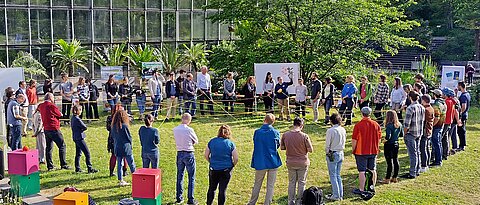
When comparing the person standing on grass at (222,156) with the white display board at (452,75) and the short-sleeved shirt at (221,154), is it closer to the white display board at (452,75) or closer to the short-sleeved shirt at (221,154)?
the short-sleeved shirt at (221,154)

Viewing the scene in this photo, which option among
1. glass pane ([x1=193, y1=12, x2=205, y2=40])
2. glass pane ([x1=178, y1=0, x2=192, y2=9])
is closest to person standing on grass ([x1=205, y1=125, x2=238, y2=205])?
glass pane ([x1=178, y1=0, x2=192, y2=9])

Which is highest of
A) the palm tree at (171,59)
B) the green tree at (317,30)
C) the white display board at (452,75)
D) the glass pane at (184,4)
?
the glass pane at (184,4)

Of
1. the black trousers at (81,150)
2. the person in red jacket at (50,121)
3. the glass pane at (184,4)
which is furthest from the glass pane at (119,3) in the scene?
the black trousers at (81,150)

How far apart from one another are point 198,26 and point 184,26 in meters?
0.90

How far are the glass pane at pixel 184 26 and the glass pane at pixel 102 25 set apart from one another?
3846mm

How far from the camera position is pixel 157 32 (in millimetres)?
26109

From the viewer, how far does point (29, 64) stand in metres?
21.3

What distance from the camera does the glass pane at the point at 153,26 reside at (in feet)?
Result: 84.5

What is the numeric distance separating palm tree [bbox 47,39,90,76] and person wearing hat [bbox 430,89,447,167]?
15.3m

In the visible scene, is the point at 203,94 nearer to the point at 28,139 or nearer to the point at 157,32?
the point at 28,139

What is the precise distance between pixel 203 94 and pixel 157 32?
29.4 feet

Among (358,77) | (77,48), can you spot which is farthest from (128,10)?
(358,77)

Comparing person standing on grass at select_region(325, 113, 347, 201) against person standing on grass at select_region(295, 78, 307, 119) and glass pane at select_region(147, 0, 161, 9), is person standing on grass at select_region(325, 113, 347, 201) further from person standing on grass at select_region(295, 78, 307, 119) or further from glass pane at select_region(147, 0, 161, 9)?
glass pane at select_region(147, 0, 161, 9)

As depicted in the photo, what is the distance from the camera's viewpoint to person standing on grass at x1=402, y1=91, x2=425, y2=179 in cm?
1037
